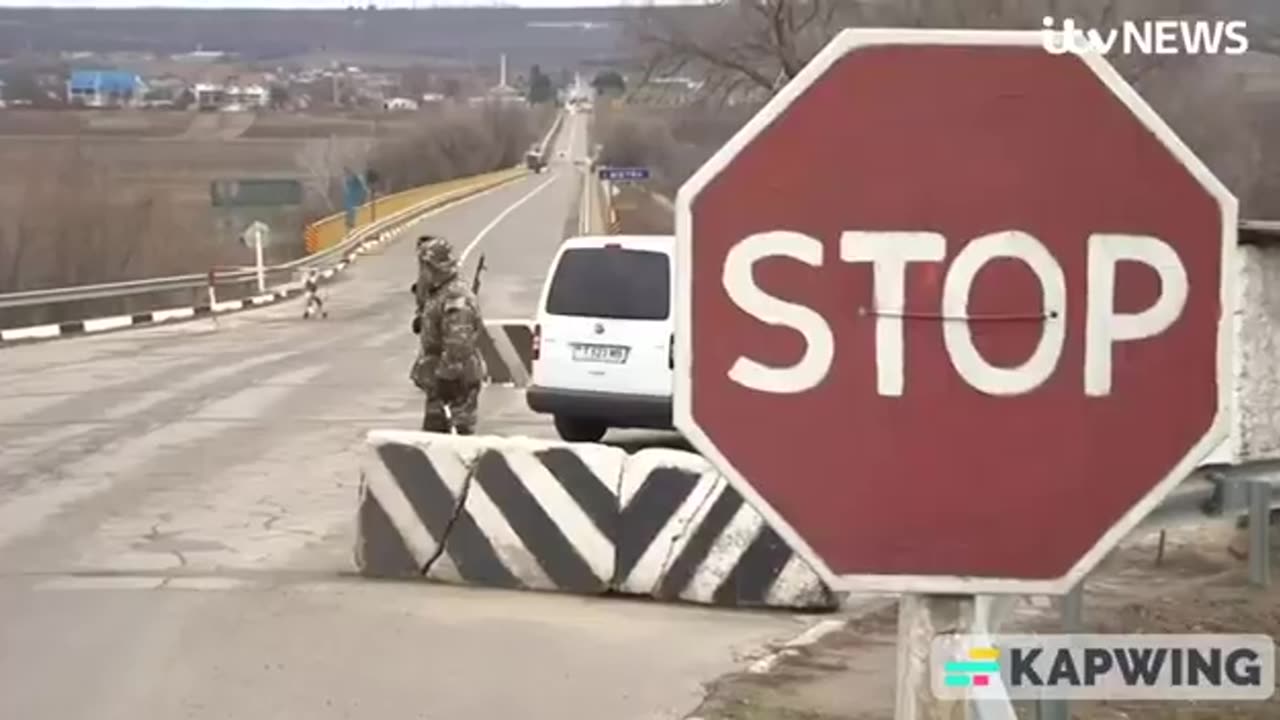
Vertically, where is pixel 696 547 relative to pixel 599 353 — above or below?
below

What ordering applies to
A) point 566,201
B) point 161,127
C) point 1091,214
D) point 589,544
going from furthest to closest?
point 161,127
point 566,201
point 589,544
point 1091,214

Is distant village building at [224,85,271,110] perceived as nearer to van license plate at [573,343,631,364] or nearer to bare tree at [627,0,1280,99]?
bare tree at [627,0,1280,99]

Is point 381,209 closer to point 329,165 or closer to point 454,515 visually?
point 329,165

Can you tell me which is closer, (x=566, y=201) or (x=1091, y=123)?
(x=1091, y=123)

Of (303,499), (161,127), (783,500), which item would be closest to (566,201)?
(161,127)

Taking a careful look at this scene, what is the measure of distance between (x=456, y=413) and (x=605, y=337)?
106 inches

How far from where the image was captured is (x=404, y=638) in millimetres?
8922

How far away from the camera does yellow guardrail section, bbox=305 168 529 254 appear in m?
63.7

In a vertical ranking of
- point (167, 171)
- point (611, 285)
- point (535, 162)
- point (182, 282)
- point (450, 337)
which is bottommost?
point (535, 162)

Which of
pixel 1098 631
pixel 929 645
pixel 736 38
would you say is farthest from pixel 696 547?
pixel 736 38

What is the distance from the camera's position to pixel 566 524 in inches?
399

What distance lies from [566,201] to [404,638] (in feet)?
292

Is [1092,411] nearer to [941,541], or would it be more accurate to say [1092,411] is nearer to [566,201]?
[941,541]

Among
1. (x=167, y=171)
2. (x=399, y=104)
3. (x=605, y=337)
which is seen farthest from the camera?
(x=399, y=104)
